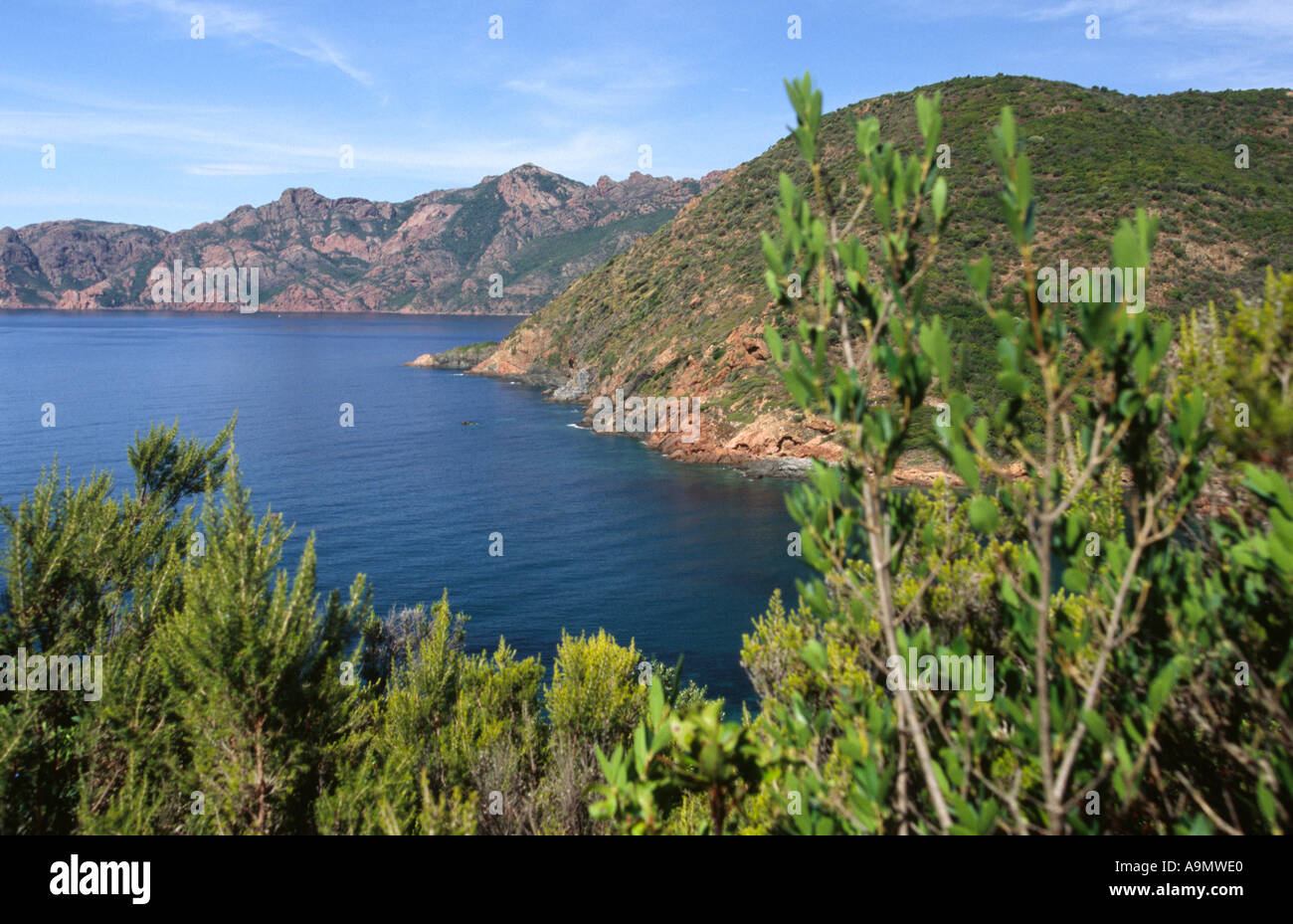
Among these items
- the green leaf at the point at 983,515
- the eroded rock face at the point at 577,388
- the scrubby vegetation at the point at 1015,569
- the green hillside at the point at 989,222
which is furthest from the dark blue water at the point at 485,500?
the green leaf at the point at 983,515

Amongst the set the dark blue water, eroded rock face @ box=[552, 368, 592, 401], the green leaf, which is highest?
eroded rock face @ box=[552, 368, 592, 401]

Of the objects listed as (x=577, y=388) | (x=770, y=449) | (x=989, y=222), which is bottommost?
(x=770, y=449)

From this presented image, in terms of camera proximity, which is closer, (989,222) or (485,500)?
(485,500)

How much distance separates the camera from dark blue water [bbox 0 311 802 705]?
40.4 metres

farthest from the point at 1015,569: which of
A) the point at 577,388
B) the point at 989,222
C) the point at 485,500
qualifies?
the point at 577,388

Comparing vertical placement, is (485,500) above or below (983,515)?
below

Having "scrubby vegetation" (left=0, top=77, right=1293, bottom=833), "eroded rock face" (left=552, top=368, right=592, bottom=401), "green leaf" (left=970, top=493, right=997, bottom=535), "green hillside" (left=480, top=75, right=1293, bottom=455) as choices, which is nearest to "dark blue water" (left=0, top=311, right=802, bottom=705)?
"eroded rock face" (left=552, top=368, right=592, bottom=401)

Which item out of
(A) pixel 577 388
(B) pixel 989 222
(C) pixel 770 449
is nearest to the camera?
(C) pixel 770 449

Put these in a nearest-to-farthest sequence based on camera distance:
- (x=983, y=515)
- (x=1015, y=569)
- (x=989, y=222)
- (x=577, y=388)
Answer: (x=983, y=515) < (x=1015, y=569) < (x=989, y=222) < (x=577, y=388)

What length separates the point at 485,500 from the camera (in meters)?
59.9

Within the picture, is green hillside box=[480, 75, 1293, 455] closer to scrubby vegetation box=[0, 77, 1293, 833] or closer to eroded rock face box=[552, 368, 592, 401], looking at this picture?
eroded rock face box=[552, 368, 592, 401]

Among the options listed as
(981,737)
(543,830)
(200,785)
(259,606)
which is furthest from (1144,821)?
(200,785)

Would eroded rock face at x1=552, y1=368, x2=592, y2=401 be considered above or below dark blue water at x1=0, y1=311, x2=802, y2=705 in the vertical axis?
above

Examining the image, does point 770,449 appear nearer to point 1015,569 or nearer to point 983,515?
point 1015,569
